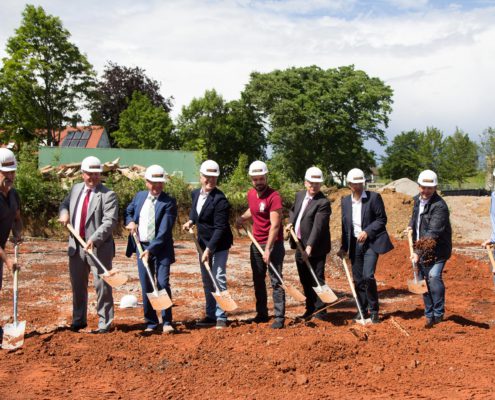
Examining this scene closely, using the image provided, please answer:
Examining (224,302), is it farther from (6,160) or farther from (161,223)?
(6,160)

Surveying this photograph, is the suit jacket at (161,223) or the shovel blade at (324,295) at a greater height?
the suit jacket at (161,223)

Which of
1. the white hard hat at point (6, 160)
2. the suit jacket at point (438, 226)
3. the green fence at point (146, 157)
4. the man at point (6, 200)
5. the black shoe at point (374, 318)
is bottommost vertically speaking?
the black shoe at point (374, 318)

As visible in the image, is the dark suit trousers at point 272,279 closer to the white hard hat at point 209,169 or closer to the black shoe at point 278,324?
the black shoe at point 278,324

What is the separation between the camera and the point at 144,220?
7.11m

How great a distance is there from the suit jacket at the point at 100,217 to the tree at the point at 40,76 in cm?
2641

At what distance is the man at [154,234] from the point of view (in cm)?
698

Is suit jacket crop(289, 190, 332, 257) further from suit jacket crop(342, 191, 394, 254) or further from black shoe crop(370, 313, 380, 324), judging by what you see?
black shoe crop(370, 313, 380, 324)

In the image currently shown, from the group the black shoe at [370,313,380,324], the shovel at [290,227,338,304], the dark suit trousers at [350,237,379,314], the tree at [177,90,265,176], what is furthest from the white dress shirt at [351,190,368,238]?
the tree at [177,90,265,176]

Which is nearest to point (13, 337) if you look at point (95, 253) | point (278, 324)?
point (95, 253)

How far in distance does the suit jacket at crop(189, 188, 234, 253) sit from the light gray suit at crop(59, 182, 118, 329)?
1.09m

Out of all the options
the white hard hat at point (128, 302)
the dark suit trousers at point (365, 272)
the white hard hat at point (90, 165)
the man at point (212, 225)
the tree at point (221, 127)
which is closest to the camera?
the white hard hat at point (90, 165)

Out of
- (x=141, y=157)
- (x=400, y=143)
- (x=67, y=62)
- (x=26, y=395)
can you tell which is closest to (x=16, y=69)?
(x=67, y=62)

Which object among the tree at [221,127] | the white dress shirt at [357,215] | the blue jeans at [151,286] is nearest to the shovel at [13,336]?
the blue jeans at [151,286]

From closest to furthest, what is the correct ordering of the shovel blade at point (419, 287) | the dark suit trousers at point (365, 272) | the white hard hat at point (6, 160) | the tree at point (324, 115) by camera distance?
the white hard hat at point (6, 160) < the shovel blade at point (419, 287) < the dark suit trousers at point (365, 272) < the tree at point (324, 115)
